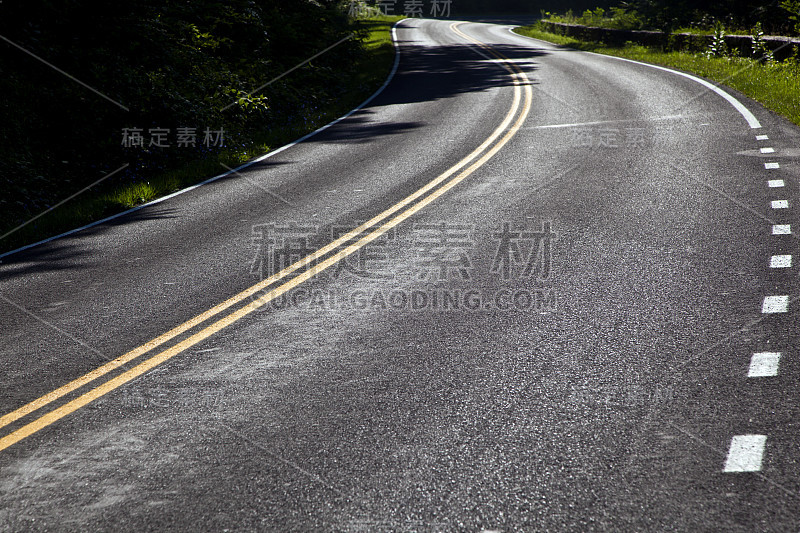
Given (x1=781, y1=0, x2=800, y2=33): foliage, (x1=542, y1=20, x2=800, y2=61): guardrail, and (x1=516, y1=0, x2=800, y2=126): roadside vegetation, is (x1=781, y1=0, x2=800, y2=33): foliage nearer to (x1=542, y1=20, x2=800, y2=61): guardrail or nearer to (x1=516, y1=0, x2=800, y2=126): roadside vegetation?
(x1=516, y1=0, x2=800, y2=126): roadside vegetation

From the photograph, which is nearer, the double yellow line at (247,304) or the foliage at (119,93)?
the double yellow line at (247,304)

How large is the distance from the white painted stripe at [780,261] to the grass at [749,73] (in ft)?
23.3

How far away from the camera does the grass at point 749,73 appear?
42.8ft

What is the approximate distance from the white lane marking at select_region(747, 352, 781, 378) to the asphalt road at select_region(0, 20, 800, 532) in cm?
2

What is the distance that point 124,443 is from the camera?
357 centimetres

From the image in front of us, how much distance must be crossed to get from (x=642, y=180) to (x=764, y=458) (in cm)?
614

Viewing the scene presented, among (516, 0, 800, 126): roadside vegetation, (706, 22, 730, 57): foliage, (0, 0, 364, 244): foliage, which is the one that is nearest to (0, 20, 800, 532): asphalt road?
(0, 0, 364, 244): foliage

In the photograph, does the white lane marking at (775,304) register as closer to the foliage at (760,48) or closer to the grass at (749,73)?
the grass at (749,73)

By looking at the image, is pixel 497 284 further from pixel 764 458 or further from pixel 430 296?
pixel 764 458

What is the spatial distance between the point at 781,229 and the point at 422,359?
430cm

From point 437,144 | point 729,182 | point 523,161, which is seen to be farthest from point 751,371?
point 437,144

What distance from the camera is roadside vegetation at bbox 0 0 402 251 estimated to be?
1004 cm

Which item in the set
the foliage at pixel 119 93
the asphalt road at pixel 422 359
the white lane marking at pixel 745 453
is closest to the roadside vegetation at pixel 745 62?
the asphalt road at pixel 422 359

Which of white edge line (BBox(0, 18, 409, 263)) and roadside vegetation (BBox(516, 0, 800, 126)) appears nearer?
white edge line (BBox(0, 18, 409, 263))
